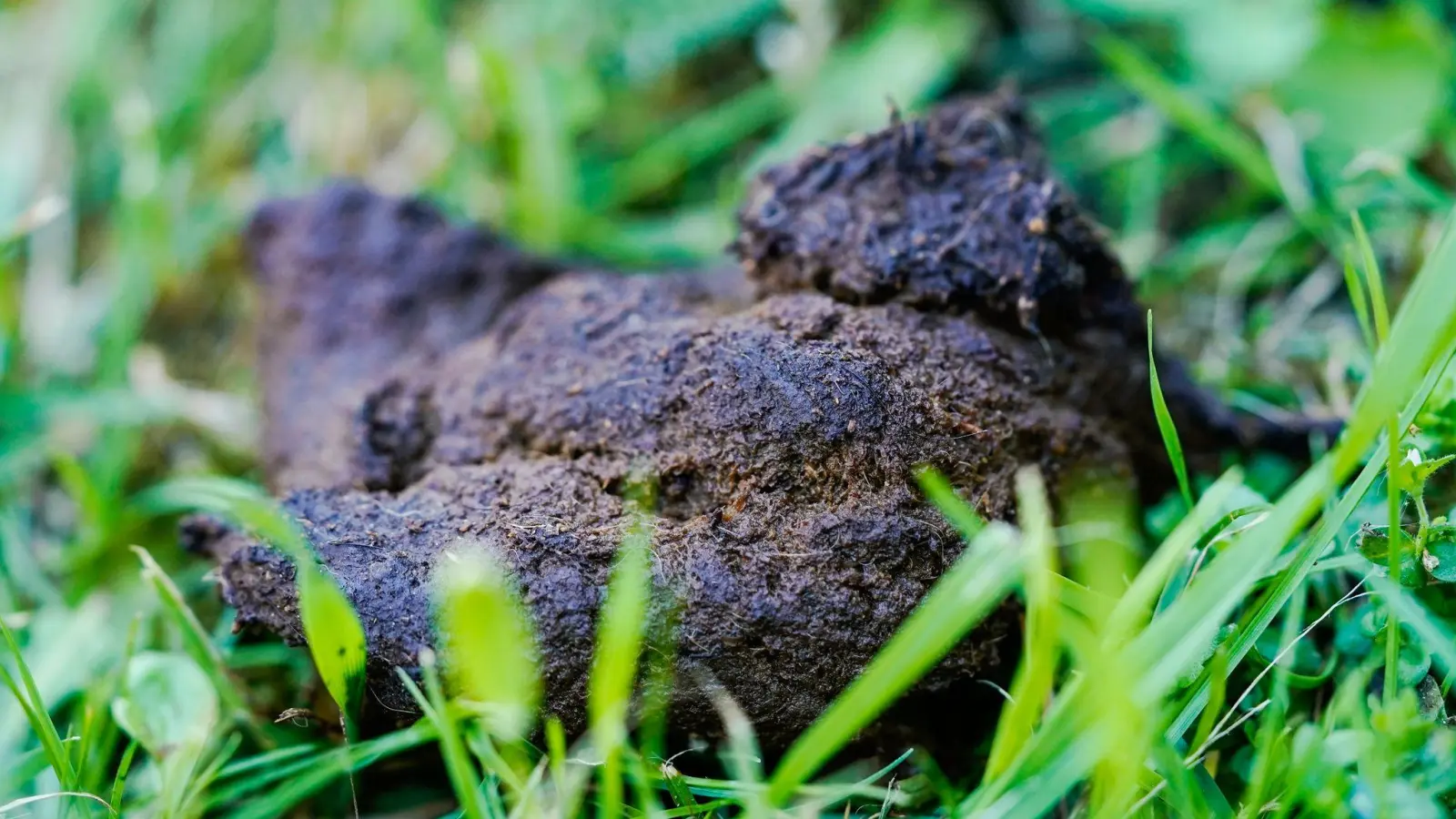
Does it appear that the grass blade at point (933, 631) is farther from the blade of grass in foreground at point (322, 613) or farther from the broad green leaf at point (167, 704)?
the broad green leaf at point (167, 704)

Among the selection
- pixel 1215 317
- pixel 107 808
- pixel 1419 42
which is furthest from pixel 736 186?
pixel 107 808

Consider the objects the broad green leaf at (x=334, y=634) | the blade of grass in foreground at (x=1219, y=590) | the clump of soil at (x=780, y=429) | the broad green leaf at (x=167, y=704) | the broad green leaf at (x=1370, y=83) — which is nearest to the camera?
the blade of grass in foreground at (x=1219, y=590)

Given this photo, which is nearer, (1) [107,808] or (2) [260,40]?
(1) [107,808]

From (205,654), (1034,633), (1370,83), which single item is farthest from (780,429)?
(1370,83)

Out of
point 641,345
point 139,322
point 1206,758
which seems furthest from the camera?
point 139,322

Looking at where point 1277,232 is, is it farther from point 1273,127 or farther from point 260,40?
point 260,40

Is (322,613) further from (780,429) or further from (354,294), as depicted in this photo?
(354,294)

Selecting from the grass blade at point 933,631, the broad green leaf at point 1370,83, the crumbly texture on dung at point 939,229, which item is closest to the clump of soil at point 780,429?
the crumbly texture on dung at point 939,229
